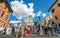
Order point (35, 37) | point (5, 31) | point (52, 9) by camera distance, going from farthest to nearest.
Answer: point (52, 9), point (5, 31), point (35, 37)

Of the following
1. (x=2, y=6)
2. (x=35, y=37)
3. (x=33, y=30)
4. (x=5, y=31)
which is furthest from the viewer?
(x=2, y=6)

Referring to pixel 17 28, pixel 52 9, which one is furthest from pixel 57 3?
pixel 17 28

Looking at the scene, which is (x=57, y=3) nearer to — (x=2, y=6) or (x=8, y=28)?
(x=2, y=6)

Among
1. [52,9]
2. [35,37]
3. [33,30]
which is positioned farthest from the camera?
[52,9]

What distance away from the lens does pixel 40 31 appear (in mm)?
18406

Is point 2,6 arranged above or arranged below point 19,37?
above

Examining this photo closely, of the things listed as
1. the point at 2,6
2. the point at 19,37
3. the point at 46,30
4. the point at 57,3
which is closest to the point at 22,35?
the point at 19,37

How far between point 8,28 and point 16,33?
166cm

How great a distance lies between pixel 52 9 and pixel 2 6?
1367 cm

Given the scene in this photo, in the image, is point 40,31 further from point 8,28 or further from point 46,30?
point 8,28

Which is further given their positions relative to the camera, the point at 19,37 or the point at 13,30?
the point at 13,30

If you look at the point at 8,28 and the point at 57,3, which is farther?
the point at 57,3

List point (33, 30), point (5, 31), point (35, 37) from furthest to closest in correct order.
Result: point (33, 30), point (5, 31), point (35, 37)

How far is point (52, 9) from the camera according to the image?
39656 mm
